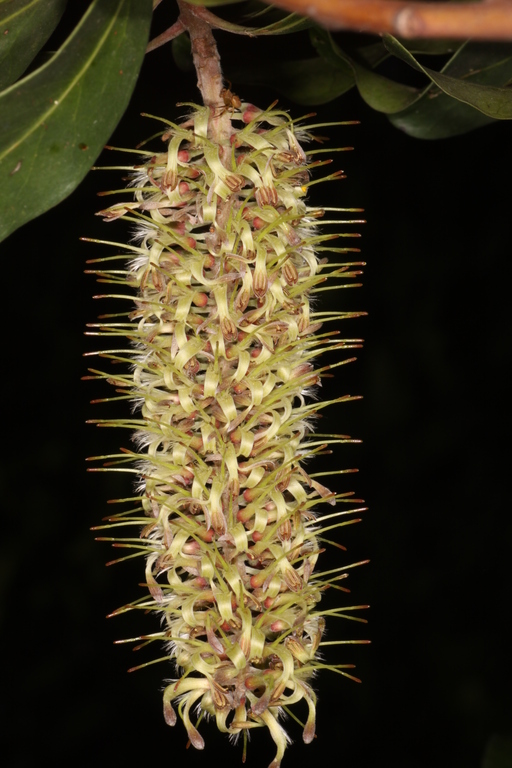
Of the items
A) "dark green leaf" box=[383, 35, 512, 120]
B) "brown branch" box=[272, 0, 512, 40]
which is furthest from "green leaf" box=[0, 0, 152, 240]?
"brown branch" box=[272, 0, 512, 40]

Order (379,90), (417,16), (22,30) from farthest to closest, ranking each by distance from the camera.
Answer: (379,90) → (22,30) → (417,16)

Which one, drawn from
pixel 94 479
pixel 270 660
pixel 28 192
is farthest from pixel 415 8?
pixel 94 479

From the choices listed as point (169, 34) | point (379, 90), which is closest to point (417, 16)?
point (169, 34)

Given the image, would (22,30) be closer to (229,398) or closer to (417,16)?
(229,398)

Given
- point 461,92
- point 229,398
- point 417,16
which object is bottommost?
point 229,398

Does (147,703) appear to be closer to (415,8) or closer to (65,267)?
(65,267)

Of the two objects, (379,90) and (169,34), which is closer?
(169,34)
